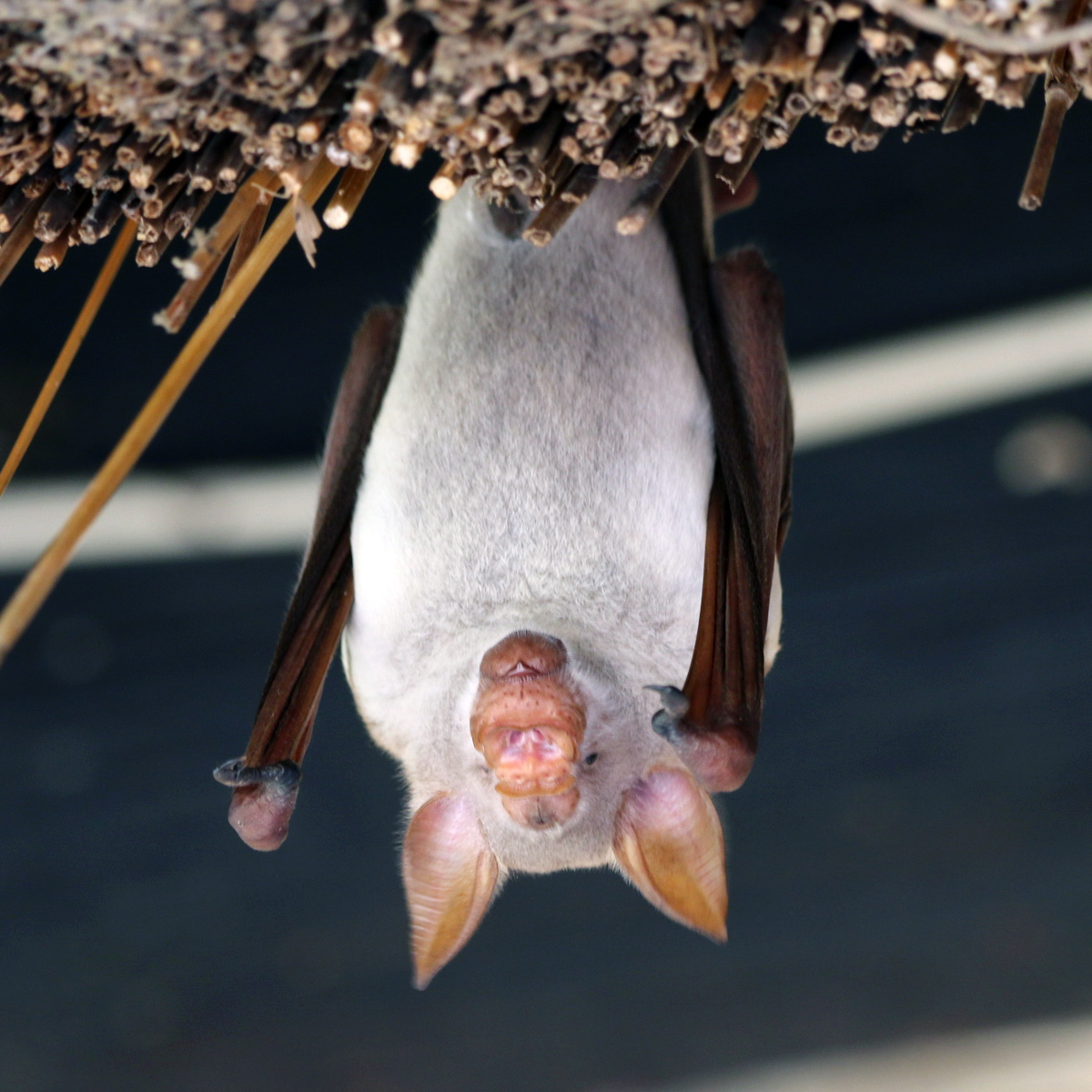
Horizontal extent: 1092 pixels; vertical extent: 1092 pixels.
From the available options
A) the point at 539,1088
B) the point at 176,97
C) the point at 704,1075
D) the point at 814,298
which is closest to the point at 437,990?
the point at 539,1088

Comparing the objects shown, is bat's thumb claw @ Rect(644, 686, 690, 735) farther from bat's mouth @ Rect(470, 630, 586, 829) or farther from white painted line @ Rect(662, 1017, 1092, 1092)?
white painted line @ Rect(662, 1017, 1092, 1092)

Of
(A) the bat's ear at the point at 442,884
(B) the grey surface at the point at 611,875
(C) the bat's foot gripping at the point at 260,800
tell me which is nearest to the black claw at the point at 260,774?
(C) the bat's foot gripping at the point at 260,800

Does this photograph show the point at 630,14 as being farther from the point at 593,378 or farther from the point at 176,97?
the point at 593,378

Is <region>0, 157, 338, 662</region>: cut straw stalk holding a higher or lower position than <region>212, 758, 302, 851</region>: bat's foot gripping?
higher

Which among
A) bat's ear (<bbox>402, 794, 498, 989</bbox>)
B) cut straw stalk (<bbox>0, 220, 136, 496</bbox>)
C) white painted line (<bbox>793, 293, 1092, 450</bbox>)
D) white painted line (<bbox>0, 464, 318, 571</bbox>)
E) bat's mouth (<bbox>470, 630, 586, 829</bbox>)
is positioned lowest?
bat's ear (<bbox>402, 794, 498, 989</bbox>)

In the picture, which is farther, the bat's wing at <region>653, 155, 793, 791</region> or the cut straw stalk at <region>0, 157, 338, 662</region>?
the bat's wing at <region>653, 155, 793, 791</region>

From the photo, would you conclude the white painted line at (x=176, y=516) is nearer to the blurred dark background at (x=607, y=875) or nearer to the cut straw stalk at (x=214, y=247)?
the blurred dark background at (x=607, y=875)

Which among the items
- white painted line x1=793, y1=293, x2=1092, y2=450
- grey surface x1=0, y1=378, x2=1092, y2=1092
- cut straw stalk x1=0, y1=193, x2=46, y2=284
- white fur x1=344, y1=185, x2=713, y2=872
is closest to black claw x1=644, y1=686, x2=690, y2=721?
white fur x1=344, y1=185, x2=713, y2=872
